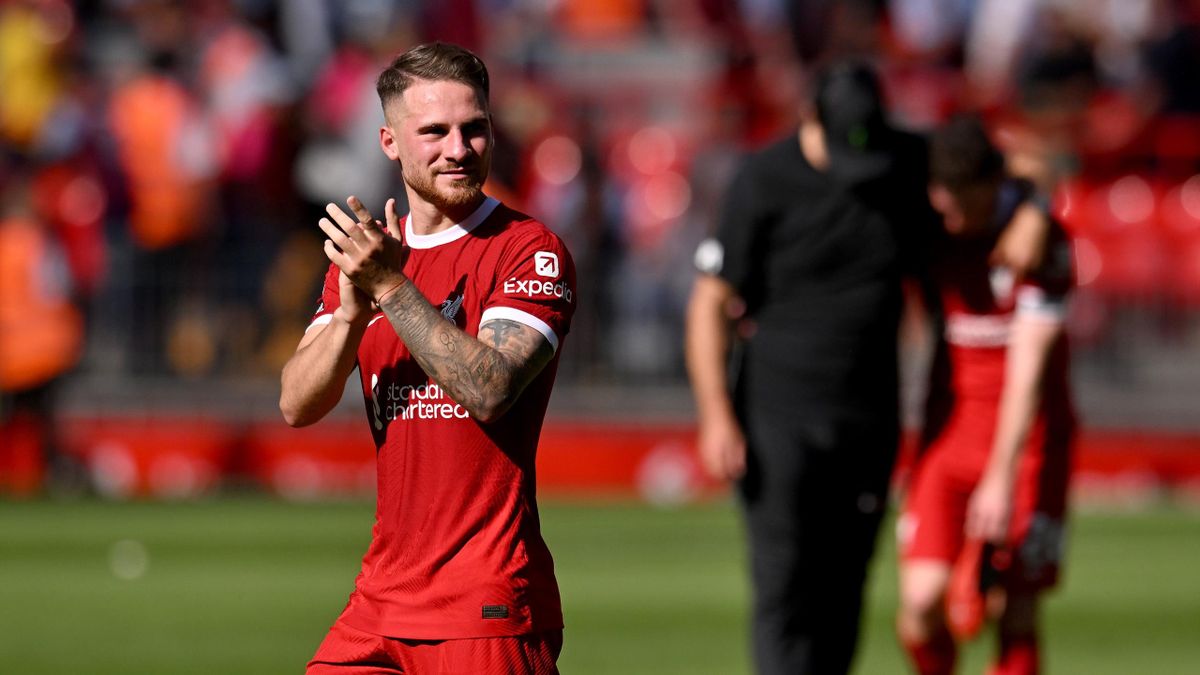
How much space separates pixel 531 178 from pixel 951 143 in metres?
11.9

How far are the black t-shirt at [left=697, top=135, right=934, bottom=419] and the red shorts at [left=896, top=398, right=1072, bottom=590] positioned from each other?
665 mm

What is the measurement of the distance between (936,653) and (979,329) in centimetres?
130

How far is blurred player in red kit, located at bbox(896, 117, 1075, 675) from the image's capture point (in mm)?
8445

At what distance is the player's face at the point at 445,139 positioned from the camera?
529 cm

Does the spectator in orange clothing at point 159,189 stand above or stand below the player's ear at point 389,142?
above

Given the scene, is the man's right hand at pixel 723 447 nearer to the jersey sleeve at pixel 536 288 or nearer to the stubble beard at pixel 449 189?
the jersey sleeve at pixel 536 288

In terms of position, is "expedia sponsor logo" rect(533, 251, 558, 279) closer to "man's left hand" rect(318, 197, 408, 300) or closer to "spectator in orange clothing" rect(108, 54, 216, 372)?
"man's left hand" rect(318, 197, 408, 300)

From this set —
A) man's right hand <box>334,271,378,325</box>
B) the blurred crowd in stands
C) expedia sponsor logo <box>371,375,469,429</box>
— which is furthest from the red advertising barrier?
man's right hand <box>334,271,378,325</box>

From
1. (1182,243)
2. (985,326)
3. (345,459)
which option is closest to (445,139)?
(985,326)

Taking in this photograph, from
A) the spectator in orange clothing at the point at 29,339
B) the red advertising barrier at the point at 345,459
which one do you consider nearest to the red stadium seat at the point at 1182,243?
the red advertising barrier at the point at 345,459

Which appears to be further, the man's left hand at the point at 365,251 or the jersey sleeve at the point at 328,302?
the jersey sleeve at the point at 328,302

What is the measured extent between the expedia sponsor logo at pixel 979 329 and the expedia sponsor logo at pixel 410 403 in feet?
12.8

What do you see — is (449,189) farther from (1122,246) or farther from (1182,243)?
(1182,243)

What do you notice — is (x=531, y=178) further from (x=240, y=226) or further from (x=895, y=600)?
(x=895, y=600)
